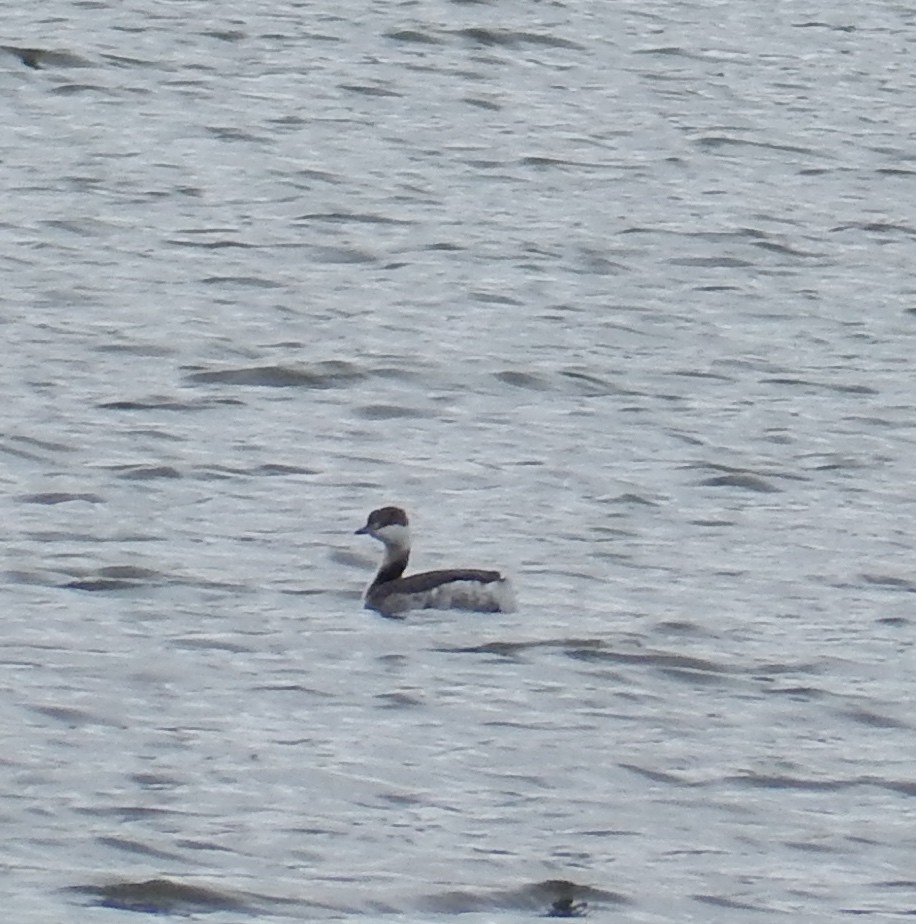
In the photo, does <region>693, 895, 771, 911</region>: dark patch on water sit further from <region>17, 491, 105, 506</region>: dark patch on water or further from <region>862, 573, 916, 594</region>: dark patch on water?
<region>17, 491, 105, 506</region>: dark patch on water

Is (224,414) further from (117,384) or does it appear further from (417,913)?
(417,913)

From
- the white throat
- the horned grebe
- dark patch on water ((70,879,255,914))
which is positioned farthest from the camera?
the white throat

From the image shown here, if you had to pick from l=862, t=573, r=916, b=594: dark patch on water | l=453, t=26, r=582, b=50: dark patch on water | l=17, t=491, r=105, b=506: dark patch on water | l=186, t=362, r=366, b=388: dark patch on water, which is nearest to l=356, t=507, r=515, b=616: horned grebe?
l=17, t=491, r=105, b=506: dark patch on water

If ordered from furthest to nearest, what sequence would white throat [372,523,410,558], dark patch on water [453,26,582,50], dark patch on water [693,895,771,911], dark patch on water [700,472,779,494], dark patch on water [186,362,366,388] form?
dark patch on water [453,26,582,50] → dark patch on water [186,362,366,388] → dark patch on water [700,472,779,494] → white throat [372,523,410,558] → dark patch on water [693,895,771,911]

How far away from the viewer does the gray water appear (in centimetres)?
1045

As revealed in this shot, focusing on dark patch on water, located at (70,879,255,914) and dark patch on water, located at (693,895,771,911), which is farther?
dark patch on water, located at (693,895,771,911)

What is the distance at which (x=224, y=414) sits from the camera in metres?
15.7

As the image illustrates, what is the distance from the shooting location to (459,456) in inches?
599

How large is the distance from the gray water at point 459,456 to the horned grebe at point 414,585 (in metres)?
0.09

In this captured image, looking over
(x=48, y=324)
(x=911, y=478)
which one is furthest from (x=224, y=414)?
(x=911, y=478)

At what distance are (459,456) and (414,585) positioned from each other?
240cm

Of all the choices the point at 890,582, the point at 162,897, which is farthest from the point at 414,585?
the point at 162,897

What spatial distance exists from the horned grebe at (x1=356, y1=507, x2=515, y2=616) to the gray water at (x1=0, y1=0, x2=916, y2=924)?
87 mm

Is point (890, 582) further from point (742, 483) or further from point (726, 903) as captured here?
point (726, 903)
